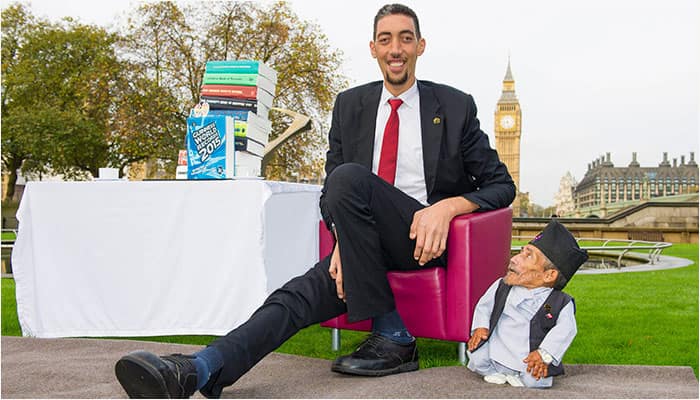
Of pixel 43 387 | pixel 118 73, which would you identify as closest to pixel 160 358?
pixel 43 387

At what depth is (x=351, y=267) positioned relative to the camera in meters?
2.08

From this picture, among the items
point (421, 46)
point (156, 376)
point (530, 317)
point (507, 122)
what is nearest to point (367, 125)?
point (421, 46)

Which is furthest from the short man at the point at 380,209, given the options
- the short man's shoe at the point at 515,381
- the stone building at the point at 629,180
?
the stone building at the point at 629,180

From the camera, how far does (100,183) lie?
2770mm

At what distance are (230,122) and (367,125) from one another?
26.1 inches

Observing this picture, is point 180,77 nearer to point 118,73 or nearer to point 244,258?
point 118,73

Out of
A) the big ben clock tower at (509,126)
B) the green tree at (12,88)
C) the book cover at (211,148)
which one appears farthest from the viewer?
the big ben clock tower at (509,126)

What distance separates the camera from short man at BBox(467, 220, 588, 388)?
6.89 ft

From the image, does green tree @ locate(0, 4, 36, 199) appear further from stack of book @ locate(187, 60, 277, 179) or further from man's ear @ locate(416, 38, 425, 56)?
man's ear @ locate(416, 38, 425, 56)

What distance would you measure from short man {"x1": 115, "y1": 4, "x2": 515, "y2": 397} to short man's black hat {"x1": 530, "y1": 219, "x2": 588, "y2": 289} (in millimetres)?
251

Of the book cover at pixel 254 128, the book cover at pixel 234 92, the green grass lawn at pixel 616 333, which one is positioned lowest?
the green grass lawn at pixel 616 333

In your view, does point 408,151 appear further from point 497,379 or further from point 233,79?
point 233,79

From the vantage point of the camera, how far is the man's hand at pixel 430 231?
2137mm

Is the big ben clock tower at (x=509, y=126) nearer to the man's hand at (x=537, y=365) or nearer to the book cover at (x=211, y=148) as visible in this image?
the book cover at (x=211, y=148)
